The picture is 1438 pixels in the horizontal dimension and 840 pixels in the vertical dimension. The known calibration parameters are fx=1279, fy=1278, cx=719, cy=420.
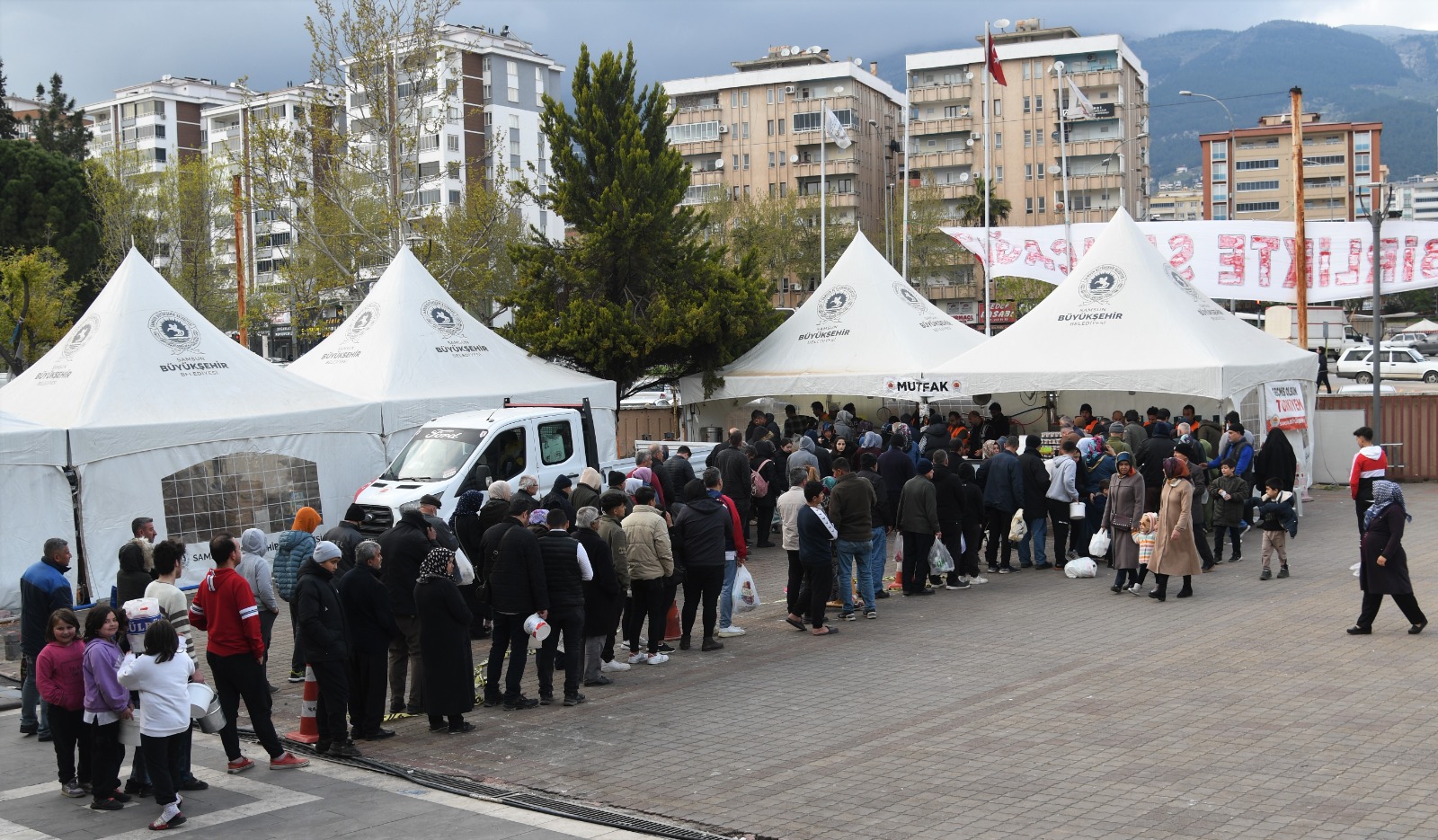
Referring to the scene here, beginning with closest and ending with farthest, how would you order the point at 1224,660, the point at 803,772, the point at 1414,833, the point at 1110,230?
the point at 1414,833, the point at 803,772, the point at 1224,660, the point at 1110,230

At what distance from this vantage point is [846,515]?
42.0 feet

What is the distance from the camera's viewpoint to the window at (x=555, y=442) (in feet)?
55.4

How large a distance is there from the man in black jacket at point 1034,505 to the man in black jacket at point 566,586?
23.6 feet

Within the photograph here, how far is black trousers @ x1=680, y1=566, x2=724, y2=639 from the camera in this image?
11828 mm

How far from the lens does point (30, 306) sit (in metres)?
34.5

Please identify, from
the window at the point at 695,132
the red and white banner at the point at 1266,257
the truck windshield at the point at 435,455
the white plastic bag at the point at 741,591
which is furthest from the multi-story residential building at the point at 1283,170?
the white plastic bag at the point at 741,591

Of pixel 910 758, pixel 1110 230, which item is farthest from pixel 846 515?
pixel 1110 230

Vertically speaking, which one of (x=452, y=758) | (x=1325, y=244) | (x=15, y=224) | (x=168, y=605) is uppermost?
(x=15, y=224)

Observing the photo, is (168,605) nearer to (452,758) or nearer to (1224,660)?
(452,758)

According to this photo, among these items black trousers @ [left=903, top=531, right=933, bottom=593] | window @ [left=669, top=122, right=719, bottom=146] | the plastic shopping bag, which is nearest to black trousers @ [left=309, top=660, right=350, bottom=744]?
black trousers @ [left=903, top=531, right=933, bottom=593]

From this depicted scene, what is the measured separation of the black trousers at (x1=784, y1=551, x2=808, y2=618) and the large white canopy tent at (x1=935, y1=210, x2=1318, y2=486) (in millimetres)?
9157

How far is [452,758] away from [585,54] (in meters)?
18.8

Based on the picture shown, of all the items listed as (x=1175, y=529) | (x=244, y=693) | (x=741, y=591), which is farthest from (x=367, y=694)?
(x=1175, y=529)

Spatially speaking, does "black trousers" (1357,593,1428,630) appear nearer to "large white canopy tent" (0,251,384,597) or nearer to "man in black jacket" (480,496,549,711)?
"man in black jacket" (480,496,549,711)
